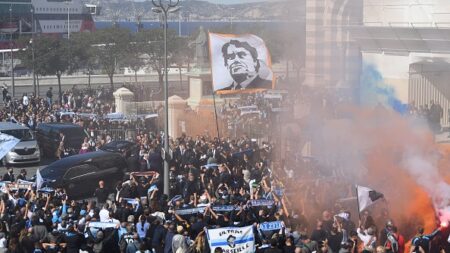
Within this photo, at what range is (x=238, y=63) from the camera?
18734 millimetres

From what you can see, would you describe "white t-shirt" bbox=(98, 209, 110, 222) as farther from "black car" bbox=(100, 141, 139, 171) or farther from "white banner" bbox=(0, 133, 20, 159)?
"black car" bbox=(100, 141, 139, 171)

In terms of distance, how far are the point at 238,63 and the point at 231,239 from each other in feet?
29.0

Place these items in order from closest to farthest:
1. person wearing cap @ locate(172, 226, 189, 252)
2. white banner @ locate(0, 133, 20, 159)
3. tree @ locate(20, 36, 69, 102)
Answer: person wearing cap @ locate(172, 226, 189, 252) < white banner @ locate(0, 133, 20, 159) < tree @ locate(20, 36, 69, 102)

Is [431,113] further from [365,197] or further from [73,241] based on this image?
[73,241]

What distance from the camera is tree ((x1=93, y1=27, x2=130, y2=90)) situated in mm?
41250

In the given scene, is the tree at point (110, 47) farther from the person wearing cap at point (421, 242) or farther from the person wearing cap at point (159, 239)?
the person wearing cap at point (421, 242)

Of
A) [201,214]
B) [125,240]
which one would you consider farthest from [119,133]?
[125,240]

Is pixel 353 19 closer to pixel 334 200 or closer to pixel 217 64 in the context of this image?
pixel 217 64

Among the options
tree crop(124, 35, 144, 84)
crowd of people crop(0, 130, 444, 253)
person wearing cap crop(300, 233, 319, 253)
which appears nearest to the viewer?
person wearing cap crop(300, 233, 319, 253)

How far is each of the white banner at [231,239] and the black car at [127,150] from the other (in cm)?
675

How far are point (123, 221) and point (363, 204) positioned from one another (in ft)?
11.3

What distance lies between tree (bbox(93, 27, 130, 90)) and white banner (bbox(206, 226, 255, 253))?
1169 inches

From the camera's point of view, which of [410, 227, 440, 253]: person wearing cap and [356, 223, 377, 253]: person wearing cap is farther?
[356, 223, 377, 253]: person wearing cap

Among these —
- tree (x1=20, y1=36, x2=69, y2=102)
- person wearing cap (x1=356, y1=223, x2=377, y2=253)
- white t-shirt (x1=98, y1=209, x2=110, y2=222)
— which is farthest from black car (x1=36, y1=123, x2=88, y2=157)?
tree (x1=20, y1=36, x2=69, y2=102)
